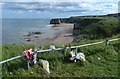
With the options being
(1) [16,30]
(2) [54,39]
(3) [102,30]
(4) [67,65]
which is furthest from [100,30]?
(1) [16,30]

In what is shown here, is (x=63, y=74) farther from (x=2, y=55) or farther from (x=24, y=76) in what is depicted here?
(x=2, y=55)

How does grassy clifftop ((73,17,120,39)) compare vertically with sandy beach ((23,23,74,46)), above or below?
above

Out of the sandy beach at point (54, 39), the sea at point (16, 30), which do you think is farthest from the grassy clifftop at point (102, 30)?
the sea at point (16, 30)

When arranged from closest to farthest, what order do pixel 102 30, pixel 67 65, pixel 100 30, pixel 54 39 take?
pixel 67 65 < pixel 102 30 < pixel 100 30 < pixel 54 39

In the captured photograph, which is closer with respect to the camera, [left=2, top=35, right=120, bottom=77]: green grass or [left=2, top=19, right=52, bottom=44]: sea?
[left=2, top=35, right=120, bottom=77]: green grass

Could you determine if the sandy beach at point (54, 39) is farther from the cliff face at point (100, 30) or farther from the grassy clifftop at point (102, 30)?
the grassy clifftop at point (102, 30)

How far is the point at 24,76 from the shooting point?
165 inches

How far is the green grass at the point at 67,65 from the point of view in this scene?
4.33 meters

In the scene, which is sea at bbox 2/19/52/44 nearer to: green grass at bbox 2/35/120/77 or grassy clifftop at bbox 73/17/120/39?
grassy clifftop at bbox 73/17/120/39

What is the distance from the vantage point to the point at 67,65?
196 inches

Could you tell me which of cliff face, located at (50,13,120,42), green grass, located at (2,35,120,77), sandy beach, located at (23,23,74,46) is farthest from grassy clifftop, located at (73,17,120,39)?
green grass, located at (2,35,120,77)

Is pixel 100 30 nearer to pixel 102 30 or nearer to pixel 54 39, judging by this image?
pixel 102 30

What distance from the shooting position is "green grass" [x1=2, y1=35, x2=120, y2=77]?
14.2ft

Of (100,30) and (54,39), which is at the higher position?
(100,30)
